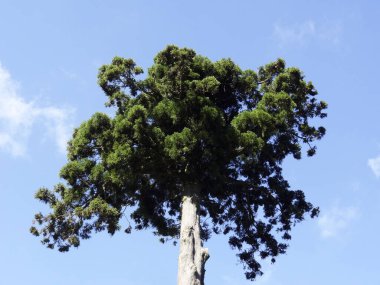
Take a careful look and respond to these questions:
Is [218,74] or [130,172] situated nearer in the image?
[130,172]

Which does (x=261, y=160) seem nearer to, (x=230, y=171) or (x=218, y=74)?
(x=230, y=171)

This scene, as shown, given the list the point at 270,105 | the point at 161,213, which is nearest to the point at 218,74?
the point at 270,105

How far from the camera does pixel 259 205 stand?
1909 centimetres

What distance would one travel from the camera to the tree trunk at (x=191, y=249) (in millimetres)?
14016

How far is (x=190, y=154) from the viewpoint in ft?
54.1

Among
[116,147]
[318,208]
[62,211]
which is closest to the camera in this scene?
[116,147]

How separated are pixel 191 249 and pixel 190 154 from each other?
310 cm

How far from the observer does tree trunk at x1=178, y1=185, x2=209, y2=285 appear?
14.0m

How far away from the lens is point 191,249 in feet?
48.2

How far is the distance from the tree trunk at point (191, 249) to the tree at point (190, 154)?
0.03 meters

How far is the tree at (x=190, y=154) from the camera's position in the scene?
16.3 meters

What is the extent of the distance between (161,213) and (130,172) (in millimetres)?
3036

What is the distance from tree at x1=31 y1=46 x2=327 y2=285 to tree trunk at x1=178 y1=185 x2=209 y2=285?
1.2 inches

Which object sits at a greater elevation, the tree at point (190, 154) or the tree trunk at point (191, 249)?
the tree at point (190, 154)
